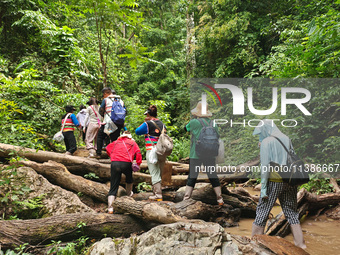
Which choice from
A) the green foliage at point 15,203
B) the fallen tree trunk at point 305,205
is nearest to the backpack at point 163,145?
the fallen tree trunk at point 305,205

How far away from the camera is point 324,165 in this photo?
28.0ft

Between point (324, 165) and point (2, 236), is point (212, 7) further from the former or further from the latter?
point (2, 236)

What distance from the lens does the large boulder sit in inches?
118

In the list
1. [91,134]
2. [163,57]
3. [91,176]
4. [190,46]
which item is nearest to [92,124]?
[91,134]

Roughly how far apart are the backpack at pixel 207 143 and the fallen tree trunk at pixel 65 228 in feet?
6.38

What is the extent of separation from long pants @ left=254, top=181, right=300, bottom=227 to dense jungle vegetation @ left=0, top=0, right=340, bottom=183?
2499mm

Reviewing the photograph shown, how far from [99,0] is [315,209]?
839cm

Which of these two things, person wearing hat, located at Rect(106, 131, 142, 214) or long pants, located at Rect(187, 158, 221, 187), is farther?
long pants, located at Rect(187, 158, 221, 187)

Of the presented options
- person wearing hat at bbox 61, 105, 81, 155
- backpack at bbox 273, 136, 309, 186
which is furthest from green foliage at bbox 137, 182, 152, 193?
backpack at bbox 273, 136, 309, 186

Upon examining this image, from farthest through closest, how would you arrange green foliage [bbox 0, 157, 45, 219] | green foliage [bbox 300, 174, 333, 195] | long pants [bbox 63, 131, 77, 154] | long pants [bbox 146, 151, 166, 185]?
long pants [bbox 63, 131, 77, 154] → green foliage [bbox 300, 174, 333, 195] → long pants [bbox 146, 151, 166, 185] → green foliage [bbox 0, 157, 45, 219]

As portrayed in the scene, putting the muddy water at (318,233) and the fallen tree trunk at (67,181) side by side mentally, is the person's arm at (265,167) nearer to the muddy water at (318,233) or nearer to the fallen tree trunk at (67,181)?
the muddy water at (318,233)

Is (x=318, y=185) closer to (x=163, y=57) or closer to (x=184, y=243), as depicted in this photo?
(x=184, y=243)

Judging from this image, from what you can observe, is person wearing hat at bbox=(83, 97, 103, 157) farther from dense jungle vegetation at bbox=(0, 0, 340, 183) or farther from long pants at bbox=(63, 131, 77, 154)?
dense jungle vegetation at bbox=(0, 0, 340, 183)

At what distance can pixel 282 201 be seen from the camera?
4219 mm
